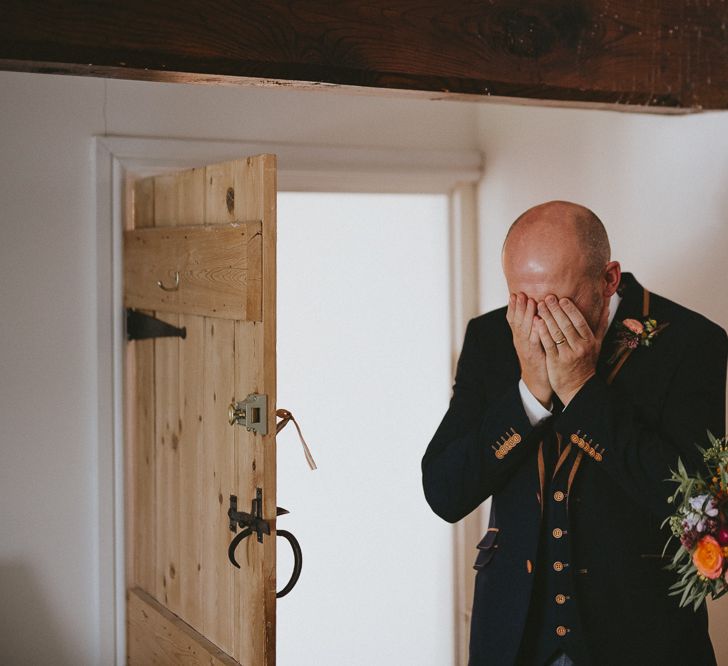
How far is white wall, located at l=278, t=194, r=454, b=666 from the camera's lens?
3.27 meters

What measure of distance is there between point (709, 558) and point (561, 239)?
0.63 metres

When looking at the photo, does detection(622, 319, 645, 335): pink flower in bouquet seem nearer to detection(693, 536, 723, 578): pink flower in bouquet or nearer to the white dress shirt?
the white dress shirt

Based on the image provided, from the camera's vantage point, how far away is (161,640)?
2.72m

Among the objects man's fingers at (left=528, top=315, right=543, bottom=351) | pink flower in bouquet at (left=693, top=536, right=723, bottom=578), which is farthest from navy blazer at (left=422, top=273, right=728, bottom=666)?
pink flower in bouquet at (left=693, top=536, right=723, bottom=578)

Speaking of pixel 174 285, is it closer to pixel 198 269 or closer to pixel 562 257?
pixel 198 269

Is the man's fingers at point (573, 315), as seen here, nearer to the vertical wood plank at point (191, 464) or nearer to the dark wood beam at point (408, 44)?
the dark wood beam at point (408, 44)

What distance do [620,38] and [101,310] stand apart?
1.59 metres

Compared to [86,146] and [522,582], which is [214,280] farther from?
[522,582]

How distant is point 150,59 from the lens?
168 centimetres

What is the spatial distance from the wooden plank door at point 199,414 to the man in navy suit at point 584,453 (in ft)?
1.65

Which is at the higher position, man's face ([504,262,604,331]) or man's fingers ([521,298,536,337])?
man's face ([504,262,604,331])

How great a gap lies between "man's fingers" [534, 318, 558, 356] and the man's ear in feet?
0.47

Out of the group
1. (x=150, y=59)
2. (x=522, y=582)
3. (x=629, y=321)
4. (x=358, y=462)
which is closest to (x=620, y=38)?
(x=629, y=321)

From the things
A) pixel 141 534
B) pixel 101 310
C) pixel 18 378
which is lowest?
pixel 141 534
